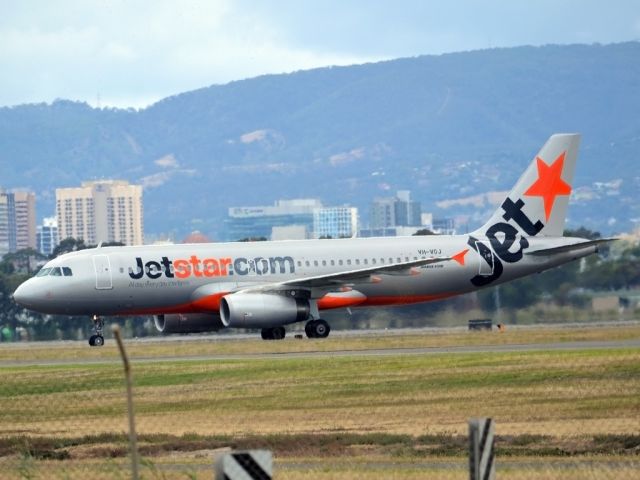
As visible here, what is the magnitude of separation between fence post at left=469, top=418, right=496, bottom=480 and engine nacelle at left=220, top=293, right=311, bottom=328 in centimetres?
3601

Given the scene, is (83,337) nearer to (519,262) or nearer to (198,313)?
(198,313)

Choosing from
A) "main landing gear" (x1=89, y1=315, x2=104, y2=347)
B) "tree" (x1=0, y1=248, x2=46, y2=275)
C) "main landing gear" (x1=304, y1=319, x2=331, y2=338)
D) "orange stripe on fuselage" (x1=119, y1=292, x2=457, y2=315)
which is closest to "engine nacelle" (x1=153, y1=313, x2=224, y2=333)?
"orange stripe on fuselage" (x1=119, y1=292, x2=457, y2=315)

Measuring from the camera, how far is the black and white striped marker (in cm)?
1423

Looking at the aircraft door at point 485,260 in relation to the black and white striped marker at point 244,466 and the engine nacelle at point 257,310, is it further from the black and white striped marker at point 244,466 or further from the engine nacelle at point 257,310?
the black and white striped marker at point 244,466

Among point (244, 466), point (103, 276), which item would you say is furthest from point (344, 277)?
point (244, 466)

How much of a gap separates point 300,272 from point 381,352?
12677 mm

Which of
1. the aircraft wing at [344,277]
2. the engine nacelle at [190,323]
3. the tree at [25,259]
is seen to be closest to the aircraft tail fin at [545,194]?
the aircraft wing at [344,277]

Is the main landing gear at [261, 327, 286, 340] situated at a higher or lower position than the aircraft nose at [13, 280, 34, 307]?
lower

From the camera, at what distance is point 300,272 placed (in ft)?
182

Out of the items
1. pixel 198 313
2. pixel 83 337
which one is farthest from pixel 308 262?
pixel 83 337

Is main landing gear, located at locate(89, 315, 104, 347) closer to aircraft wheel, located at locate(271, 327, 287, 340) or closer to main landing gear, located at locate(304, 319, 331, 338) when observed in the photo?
aircraft wheel, located at locate(271, 327, 287, 340)

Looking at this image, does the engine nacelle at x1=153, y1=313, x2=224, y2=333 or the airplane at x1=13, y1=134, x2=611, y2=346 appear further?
the engine nacelle at x1=153, y1=313, x2=224, y2=333

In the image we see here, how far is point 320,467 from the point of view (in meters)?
21.0

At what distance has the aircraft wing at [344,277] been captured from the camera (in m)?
52.5
